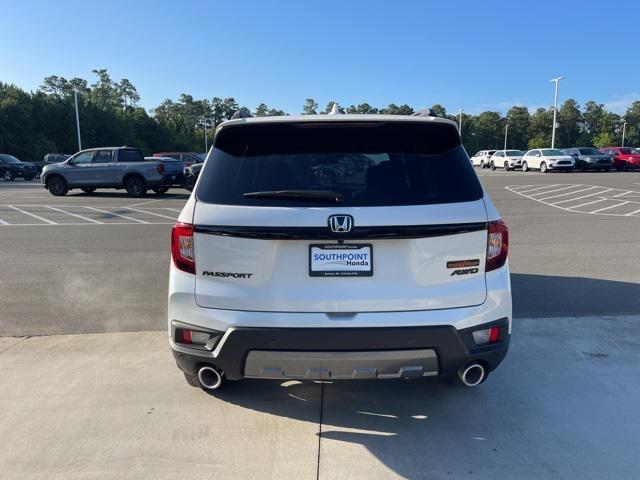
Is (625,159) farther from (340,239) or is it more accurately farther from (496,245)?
(340,239)

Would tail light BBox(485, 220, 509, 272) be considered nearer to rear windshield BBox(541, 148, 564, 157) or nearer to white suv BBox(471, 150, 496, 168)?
rear windshield BBox(541, 148, 564, 157)

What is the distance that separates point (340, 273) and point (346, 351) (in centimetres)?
42

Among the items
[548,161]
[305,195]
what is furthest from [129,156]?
[548,161]

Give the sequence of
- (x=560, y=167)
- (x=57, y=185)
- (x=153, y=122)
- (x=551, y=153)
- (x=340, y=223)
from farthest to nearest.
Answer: (x=153, y=122), (x=551, y=153), (x=560, y=167), (x=57, y=185), (x=340, y=223)

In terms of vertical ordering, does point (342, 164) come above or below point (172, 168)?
above

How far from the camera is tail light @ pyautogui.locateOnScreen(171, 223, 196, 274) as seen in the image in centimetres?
284

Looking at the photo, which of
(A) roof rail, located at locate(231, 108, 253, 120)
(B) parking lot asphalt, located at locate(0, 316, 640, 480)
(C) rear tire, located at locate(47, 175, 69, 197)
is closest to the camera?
(B) parking lot asphalt, located at locate(0, 316, 640, 480)

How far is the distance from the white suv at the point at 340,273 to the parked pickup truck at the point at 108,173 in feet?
57.4

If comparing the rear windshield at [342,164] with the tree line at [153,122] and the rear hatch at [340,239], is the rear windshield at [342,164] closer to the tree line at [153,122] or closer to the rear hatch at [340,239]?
the rear hatch at [340,239]

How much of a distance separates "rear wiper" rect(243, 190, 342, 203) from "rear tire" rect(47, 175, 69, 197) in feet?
64.8

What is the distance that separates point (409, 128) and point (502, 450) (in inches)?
77.5

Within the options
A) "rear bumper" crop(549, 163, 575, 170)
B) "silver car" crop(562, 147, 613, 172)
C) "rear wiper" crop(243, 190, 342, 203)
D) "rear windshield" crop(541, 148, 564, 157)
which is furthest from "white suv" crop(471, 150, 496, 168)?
"rear wiper" crop(243, 190, 342, 203)

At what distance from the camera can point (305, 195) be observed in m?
2.74

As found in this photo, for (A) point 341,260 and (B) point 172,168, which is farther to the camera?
(B) point 172,168
